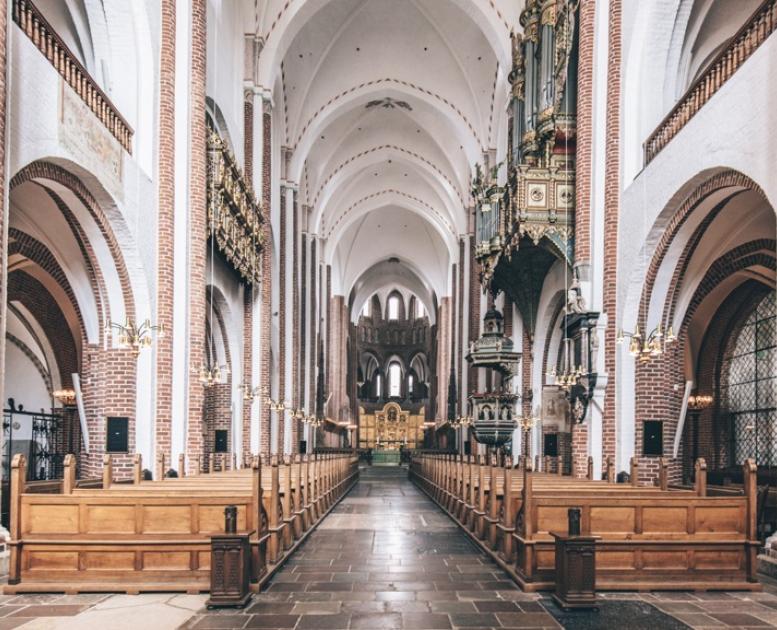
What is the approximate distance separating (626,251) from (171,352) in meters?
7.74

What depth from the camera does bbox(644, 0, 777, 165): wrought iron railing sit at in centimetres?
828

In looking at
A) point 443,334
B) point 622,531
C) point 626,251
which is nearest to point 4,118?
point 622,531

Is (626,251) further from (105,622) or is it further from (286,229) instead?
(286,229)

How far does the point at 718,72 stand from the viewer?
31.7 feet

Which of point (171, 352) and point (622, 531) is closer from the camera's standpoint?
point (622, 531)

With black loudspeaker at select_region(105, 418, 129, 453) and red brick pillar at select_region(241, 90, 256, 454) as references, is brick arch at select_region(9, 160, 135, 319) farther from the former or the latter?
red brick pillar at select_region(241, 90, 256, 454)

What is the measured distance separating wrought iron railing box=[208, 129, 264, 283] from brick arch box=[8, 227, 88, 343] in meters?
2.76

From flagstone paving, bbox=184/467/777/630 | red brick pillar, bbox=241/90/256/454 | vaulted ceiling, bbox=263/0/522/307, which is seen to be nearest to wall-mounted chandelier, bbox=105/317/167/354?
flagstone paving, bbox=184/467/777/630

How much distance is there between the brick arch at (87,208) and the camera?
8.76 metres

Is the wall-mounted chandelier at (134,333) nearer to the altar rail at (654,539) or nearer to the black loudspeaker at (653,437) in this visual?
the altar rail at (654,539)

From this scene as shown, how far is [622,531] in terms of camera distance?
23.7 ft

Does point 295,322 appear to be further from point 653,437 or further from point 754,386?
point 653,437

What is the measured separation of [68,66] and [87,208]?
2.00 m

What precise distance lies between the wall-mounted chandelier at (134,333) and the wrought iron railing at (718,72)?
8160 millimetres
